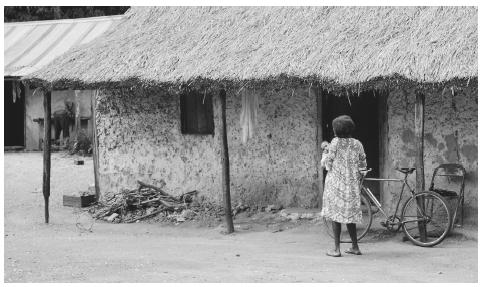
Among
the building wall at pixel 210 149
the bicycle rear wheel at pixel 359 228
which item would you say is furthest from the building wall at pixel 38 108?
the bicycle rear wheel at pixel 359 228

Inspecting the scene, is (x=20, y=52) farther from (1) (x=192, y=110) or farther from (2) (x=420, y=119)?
(2) (x=420, y=119)

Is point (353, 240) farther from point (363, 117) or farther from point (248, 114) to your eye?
point (363, 117)

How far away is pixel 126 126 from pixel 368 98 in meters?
3.38

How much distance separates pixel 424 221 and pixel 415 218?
0.34m

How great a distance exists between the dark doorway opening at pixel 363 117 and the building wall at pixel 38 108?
937 cm

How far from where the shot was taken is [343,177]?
7934mm

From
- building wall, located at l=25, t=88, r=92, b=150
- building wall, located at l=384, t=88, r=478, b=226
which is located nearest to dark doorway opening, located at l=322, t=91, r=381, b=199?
building wall, located at l=384, t=88, r=478, b=226

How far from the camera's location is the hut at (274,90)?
8906mm

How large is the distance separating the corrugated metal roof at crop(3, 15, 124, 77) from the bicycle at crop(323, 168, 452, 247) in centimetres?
1024

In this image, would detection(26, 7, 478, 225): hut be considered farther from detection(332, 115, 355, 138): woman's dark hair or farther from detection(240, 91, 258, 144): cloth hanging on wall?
detection(332, 115, 355, 138): woman's dark hair

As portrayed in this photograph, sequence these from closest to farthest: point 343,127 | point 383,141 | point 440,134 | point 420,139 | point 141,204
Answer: point 343,127, point 420,139, point 440,134, point 383,141, point 141,204

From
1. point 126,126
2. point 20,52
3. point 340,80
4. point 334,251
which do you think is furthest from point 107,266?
point 20,52

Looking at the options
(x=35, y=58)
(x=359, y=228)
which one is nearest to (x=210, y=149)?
(x=359, y=228)

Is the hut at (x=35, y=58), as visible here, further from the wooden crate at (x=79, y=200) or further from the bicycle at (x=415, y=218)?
the bicycle at (x=415, y=218)
